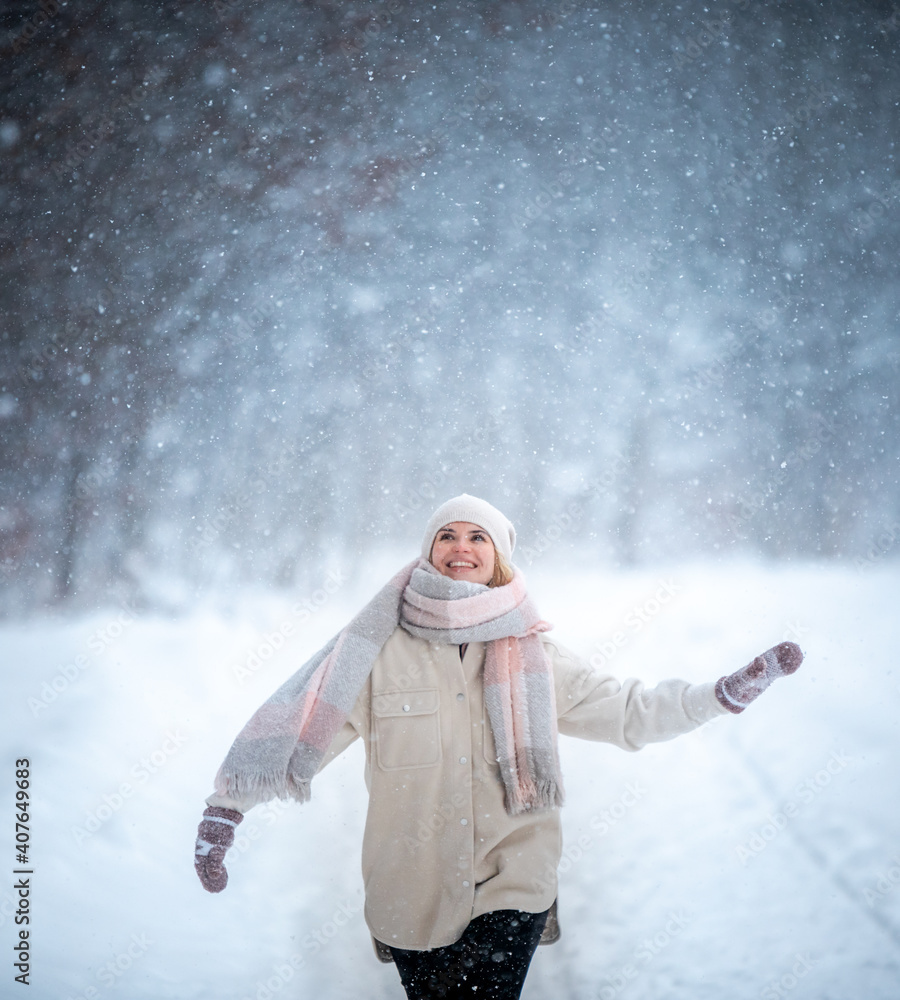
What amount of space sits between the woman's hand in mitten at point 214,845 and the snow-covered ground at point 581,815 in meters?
0.79

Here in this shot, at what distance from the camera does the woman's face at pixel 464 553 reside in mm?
1641

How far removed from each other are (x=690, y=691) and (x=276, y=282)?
5.34 ft

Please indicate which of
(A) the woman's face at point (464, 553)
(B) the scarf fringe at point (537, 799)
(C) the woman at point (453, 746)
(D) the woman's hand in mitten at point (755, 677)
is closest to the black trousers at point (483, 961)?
(C) the woman at point (453, 746)

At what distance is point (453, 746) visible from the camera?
4.71 feet

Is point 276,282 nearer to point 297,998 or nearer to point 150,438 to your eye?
point 150,438

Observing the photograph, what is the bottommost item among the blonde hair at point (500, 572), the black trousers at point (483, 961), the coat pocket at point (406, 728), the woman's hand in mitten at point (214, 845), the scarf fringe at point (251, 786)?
the black trousers at point (483, 961)

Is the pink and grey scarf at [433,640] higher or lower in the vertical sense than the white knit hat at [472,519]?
lower

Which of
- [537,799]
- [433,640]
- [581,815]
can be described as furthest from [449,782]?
[581,815]

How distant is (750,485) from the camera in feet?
7.23

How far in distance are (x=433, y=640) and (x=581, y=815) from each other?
955 millimetres

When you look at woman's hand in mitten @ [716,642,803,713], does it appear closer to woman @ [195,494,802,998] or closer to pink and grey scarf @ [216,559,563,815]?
woman @ [195,494,802,998]

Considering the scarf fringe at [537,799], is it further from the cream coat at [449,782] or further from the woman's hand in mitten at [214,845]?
the woman's hand in mitten at [214,845]

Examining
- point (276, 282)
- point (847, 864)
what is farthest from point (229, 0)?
point (847, 864)

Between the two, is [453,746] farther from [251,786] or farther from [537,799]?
[251,786]
